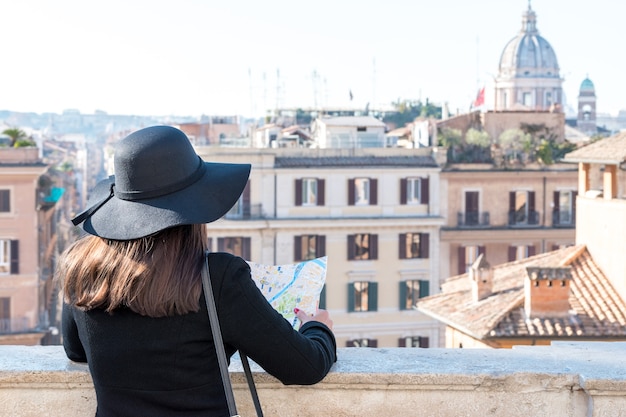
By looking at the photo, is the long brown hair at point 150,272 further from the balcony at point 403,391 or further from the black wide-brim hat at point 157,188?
the balcony at point 403,391

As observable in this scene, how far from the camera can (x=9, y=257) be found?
30609 mm

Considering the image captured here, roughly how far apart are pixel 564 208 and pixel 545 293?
19660 mm

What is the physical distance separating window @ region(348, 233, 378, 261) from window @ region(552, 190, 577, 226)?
6.83m

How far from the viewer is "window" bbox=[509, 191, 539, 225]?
115 feet

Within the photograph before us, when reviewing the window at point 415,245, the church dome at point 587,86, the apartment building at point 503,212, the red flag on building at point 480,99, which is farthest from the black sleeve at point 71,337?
the church dome at point 587,86

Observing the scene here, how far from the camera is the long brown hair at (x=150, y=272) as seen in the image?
258cm

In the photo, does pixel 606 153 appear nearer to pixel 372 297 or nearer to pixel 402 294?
pixel 372 297

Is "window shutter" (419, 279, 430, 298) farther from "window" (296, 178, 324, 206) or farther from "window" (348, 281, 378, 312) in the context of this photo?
"window" (296, 178, 324, 206)

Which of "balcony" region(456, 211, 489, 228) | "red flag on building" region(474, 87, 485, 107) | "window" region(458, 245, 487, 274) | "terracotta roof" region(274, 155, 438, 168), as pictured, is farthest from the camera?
"red flag on building" region(474, 87, 485, 107)

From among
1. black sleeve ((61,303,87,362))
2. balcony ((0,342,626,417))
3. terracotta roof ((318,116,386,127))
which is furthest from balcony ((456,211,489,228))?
black sleeve ((61,303,87,362))

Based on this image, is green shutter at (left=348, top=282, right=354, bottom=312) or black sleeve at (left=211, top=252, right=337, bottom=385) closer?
black sleeve at (left=211, top=252, right=337, bottom=385)

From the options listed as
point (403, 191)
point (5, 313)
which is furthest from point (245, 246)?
point (5, 313)

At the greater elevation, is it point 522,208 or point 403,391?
point 403,391

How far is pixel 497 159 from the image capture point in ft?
117
